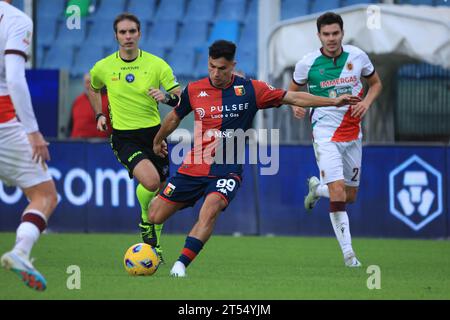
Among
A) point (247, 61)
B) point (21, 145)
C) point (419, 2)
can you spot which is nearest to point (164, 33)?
point (247, 61)

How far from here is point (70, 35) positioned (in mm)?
23406

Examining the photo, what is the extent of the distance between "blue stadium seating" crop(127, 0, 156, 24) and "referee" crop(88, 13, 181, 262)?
11760mm

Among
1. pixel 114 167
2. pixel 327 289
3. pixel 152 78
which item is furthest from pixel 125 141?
pixel 114 167

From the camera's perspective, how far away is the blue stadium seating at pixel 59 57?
74.8 feet

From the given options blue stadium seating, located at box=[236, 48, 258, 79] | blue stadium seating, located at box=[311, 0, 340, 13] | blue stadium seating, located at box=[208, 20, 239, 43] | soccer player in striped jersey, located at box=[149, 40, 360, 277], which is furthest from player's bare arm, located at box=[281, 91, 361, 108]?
blue stadium seating, located at box=[208, 20, 239, 43]

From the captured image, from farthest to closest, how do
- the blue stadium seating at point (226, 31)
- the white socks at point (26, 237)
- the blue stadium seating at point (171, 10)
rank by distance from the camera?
the blue stadium seating at point (171, 10), the blue stadium seating at point (226, 31), the white socks at point (26, 237)

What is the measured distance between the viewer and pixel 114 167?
16.8 meters

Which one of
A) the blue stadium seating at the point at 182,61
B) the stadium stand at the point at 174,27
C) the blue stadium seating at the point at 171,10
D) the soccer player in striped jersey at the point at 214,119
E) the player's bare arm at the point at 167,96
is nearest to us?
the soccer player in striped jersey at the point at 214,119

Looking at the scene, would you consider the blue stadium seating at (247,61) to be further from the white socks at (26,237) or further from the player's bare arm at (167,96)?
the white socks at (26,237)

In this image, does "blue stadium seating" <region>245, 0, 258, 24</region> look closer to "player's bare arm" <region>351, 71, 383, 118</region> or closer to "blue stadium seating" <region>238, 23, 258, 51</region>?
"blue stadium seating" <region>238, 23, 258, 51</region>

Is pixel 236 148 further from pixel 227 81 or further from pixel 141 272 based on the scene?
pixel 141 272

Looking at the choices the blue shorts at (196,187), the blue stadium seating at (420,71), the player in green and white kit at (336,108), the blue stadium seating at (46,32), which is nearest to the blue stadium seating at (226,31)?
the blue stadium seating at (46,32)

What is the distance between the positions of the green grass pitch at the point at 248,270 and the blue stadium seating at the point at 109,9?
851 cm

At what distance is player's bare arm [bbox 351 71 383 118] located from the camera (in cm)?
1144
